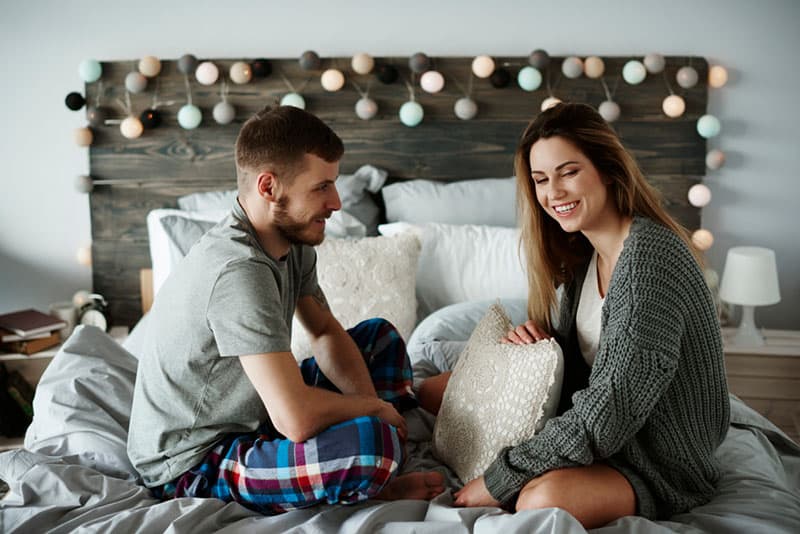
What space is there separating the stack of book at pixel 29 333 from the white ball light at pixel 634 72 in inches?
87.8

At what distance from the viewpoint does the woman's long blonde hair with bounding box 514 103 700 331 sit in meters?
1.60

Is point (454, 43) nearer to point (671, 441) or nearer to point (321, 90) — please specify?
point (321, 90)

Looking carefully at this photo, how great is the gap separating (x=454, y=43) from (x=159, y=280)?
139cm

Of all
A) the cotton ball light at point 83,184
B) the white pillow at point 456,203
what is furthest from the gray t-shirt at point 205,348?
the cotton ball light at point 83,184

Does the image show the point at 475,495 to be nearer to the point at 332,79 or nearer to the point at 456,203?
the point at 456,203

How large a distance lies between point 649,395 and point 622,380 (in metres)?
0.06

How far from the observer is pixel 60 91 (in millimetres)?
2996

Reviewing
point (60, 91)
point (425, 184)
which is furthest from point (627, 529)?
point (60, 91)

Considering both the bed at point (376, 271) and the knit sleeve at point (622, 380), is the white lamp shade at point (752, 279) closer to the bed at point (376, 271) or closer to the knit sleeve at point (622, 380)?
the bed at point (376, 271)

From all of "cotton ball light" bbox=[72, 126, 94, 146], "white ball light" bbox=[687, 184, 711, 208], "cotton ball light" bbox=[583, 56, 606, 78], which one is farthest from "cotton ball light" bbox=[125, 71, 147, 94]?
"white ball light" bbox=[687, 184, 711, 208]

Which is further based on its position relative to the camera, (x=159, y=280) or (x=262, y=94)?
(x=262, y=94)

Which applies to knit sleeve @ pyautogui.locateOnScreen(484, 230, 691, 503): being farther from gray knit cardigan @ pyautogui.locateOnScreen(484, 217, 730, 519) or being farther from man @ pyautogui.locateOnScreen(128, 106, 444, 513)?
man @ pyautogui.locateOnScreen(128, 106, 444, 513)

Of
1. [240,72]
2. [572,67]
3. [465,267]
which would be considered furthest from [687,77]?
[240,72]

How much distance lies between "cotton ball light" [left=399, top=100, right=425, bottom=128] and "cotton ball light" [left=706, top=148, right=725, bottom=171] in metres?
1.09
